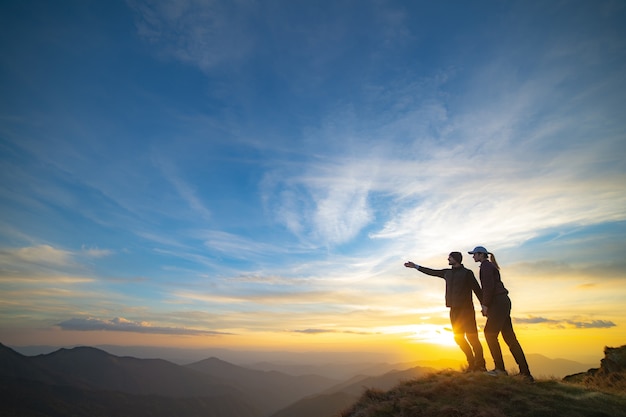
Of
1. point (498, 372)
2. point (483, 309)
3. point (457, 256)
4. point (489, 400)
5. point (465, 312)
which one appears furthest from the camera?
point (457, 256)

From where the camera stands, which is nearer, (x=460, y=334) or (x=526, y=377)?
(x=526, y=377)

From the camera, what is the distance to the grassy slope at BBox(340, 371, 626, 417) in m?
8.12

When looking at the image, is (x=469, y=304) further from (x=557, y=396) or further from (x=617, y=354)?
(x=617, y=354)

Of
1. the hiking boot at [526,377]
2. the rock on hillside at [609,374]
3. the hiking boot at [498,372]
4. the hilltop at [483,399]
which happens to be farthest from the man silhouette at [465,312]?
the rock on hillside at [609,374]

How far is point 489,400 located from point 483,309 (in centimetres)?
275

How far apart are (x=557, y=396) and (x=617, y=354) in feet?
27.0

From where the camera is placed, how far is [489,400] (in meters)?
8.68

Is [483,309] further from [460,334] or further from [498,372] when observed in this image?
[498,372]

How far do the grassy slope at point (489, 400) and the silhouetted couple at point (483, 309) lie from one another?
0.80 metres

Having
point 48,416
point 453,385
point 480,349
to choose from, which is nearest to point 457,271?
point 480,349

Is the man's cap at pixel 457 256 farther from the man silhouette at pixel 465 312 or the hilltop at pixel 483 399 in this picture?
the hilltop at pixel 483 399

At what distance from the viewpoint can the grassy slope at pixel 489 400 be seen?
8.12 meters

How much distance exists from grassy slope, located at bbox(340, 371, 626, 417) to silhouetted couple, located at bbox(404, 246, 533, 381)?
0.80m

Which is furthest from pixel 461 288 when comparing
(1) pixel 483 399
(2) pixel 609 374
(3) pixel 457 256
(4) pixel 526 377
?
(2) pixel 609 374
